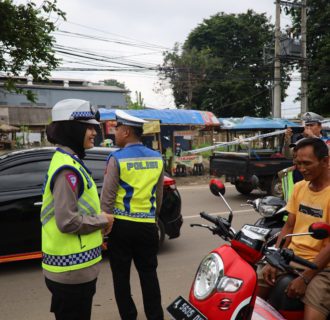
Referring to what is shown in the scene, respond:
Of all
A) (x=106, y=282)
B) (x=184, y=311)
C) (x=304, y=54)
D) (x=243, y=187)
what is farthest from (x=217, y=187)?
(x=304, y=54)

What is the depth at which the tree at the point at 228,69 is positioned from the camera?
3240 centimetres

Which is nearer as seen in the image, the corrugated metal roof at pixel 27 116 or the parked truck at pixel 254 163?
the parked truck at pixel 254 163

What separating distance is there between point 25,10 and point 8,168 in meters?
3.52

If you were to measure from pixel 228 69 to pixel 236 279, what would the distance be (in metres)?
35.6

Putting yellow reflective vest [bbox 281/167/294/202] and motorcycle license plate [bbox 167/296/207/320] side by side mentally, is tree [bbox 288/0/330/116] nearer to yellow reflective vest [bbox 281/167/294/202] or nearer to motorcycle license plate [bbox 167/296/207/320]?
yellow reflective vest [bbox 281/167/294/202]

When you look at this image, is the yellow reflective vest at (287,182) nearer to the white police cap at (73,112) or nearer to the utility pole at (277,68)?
the white police cap at (73,112)

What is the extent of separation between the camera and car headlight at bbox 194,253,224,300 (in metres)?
1.90

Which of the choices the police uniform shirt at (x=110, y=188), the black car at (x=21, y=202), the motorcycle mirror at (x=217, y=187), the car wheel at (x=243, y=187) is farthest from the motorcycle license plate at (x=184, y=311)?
the car wheel at (x=243, y=187)

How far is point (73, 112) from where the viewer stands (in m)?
2.09

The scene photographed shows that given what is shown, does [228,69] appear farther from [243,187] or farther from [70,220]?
[70,220]

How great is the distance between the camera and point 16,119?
113 ft

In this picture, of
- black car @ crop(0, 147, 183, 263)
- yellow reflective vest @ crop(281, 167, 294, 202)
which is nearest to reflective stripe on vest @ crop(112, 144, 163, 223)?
black car @ crop(0, 147, 183, 263)

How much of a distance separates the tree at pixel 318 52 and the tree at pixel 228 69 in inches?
239

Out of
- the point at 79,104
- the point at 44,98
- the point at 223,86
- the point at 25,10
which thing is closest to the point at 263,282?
the point at 79,104
